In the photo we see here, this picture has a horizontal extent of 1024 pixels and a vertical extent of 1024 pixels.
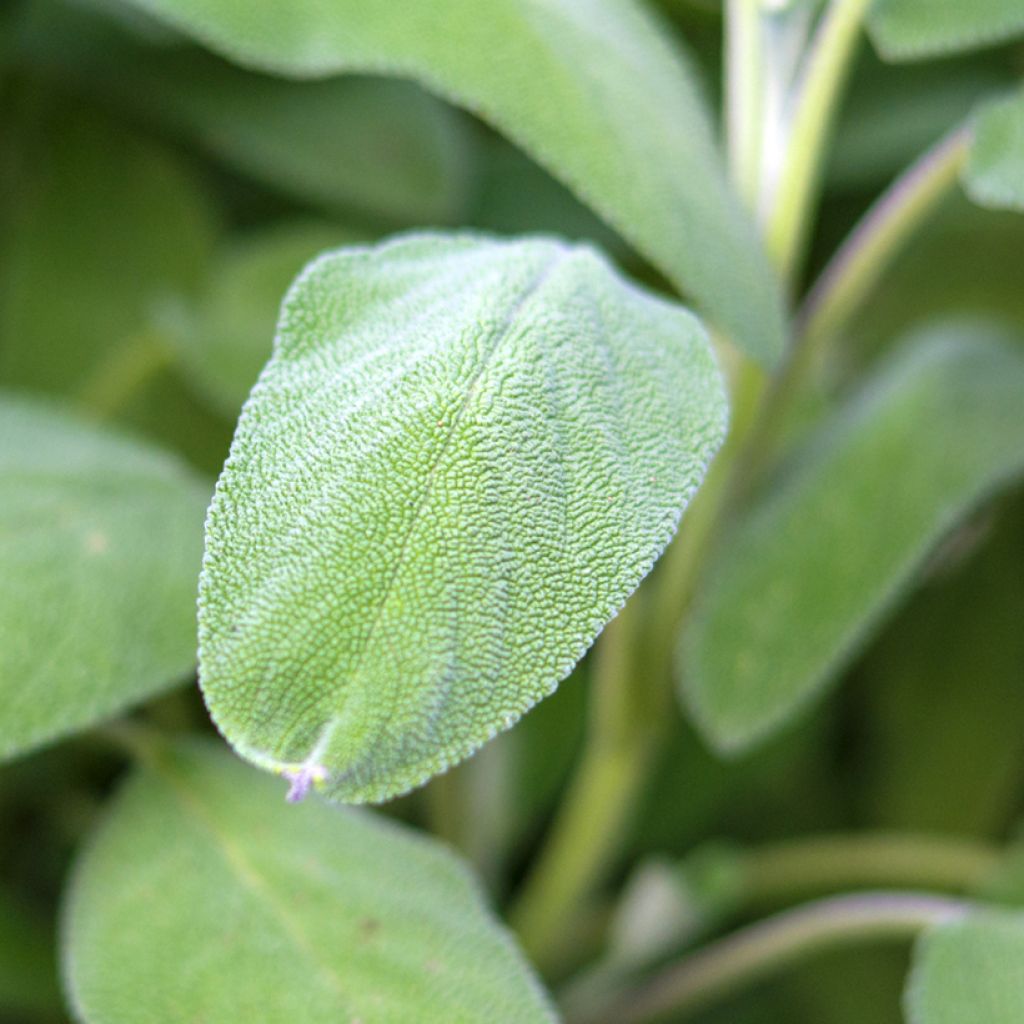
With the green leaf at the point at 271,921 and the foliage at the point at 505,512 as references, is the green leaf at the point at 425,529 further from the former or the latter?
the green leaf at the point at 271,921

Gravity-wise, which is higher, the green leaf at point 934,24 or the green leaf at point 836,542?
the green leaf at point 934,24

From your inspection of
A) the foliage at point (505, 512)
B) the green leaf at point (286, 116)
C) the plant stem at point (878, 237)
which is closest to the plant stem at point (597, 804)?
the foliage at point (505, 512)

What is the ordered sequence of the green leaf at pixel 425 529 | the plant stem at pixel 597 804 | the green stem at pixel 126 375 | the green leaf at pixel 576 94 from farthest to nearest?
the green stem at pixel 126 375 < the plant stem at pixel 597 804 < the green leaf at pixel 576 94 < the green leaf at pixel 425 529

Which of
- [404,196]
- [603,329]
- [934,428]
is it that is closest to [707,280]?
[603,329]

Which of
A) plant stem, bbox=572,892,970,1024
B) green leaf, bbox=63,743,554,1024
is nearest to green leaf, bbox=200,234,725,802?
green leaf, bbox=63,743,554,1024

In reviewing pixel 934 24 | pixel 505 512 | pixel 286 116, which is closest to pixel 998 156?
pixel 934 24

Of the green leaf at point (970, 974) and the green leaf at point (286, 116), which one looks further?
the green leaf at point (286, 116)

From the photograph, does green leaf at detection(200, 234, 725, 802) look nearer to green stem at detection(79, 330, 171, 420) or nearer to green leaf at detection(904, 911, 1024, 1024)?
green leaf at detection(904, 911, 1024, 1024)
